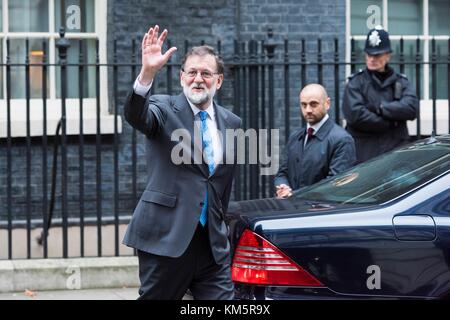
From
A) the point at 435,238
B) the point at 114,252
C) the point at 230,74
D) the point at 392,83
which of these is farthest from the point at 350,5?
the point at 435,238

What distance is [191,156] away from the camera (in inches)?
206

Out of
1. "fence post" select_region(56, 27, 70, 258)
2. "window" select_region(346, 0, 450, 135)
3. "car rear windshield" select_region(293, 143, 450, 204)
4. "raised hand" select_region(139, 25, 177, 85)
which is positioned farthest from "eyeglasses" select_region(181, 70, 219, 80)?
"window" select_region(346, 0, 450, 135)

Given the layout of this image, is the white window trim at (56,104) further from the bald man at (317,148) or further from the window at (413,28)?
the bald man at (317,148)

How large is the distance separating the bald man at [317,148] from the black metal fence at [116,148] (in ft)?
5.09

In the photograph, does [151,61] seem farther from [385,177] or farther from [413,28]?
[413,28]

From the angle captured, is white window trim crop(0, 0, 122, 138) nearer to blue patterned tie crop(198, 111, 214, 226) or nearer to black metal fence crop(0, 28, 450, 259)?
black metal fence crop(0, 28, 450, 259)

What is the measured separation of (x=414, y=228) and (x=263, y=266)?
0.81 m

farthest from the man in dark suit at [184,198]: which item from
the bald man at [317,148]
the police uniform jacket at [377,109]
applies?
the police uniform jacket at [377,109]

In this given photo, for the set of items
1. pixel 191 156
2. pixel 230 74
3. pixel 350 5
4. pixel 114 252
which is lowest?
pixel 114 252

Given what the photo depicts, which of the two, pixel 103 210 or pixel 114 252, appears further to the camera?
pixel 103 210

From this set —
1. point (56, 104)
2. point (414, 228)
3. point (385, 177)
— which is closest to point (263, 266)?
point (414, 228)

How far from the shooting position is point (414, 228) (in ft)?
17.9
